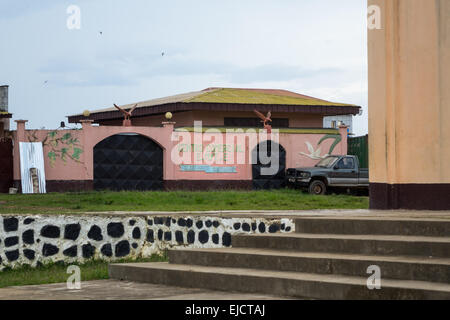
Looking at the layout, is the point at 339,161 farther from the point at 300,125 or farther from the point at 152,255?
the point at 152,255

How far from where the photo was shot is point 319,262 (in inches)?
306

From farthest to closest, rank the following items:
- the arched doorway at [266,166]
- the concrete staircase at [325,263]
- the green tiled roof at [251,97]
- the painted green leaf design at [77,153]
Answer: the green tiled roof at [251,97] < the arched doorway at [266,166] < the painted green leaf design at [77,153] < the concrete staircase at [325,263]

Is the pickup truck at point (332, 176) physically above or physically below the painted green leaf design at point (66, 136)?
below

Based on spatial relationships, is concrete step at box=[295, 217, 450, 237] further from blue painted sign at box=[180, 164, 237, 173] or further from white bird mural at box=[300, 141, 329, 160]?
white bird mural at box=[300, 141, 329, 160]

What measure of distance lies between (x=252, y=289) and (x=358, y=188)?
23.2m

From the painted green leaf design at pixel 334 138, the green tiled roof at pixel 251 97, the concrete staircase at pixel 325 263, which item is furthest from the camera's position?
the green tiled roof at pixel 251 97

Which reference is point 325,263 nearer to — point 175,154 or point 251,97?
→ point 175,154

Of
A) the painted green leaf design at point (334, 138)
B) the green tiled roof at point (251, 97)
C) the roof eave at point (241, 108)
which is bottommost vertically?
the painted green leaf design at point (334, 138)

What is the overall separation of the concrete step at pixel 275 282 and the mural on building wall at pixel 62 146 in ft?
68.6

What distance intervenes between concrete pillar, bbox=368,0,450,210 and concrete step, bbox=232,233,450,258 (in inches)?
152

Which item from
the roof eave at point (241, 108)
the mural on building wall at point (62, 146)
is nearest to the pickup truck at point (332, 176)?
the mural on building wall at point (62, 146)

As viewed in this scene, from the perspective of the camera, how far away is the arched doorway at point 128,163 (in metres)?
30.1

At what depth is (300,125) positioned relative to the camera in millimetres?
40875

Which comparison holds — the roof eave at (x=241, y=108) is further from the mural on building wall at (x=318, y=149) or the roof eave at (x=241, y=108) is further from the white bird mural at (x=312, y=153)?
the white bird mural at (x=312, y=153)
